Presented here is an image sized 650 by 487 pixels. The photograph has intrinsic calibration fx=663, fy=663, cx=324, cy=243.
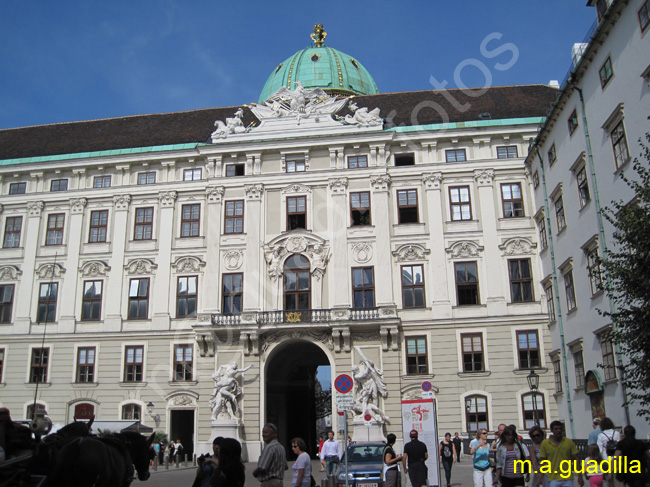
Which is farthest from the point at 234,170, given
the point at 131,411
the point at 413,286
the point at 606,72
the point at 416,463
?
the point at 416,463

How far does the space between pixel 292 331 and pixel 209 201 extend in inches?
375

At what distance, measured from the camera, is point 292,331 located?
3656cm

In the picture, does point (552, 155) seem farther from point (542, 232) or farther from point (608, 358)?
point (608, 358)

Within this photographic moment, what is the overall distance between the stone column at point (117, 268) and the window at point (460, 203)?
64.2ft

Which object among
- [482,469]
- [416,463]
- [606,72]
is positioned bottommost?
[482,469]

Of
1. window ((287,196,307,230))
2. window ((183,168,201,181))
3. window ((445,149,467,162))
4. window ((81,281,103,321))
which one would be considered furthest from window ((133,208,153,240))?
window ((445,149,467,162))

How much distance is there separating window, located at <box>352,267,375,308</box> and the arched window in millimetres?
2627

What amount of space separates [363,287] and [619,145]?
56.1 ft

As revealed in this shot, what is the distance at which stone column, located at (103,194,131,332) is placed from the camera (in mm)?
38844

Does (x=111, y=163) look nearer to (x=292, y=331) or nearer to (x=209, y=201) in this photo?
(x=209, y=201)

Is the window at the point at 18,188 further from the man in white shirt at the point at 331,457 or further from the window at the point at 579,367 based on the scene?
the window at the point at 579,367

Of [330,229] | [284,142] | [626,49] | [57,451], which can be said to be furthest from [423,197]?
[57,451]

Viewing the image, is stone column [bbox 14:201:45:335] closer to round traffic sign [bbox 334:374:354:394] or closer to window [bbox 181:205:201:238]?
Result: window [bbox 181:205:201:238]

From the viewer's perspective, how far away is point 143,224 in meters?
40.4
